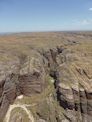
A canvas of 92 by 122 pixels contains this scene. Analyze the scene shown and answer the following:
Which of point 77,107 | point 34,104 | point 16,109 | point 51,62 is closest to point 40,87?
point 34,104

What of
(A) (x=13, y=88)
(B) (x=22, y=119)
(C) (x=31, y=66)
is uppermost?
(C) (x=31, y=66)

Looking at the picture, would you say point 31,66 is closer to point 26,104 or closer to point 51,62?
point 26,104

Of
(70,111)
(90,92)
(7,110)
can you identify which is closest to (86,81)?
(90,92)

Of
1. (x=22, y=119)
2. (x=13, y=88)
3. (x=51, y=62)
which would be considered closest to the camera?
(x=22, y=119)

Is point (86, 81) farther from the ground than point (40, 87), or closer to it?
farther from the ground

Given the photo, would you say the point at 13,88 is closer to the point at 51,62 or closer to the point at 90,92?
the point at 90,92

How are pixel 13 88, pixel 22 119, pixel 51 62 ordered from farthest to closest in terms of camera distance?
1. pixel 51 62
2. pixel 13 88
3. pixel 22 119

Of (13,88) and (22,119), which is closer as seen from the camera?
(22,119)
